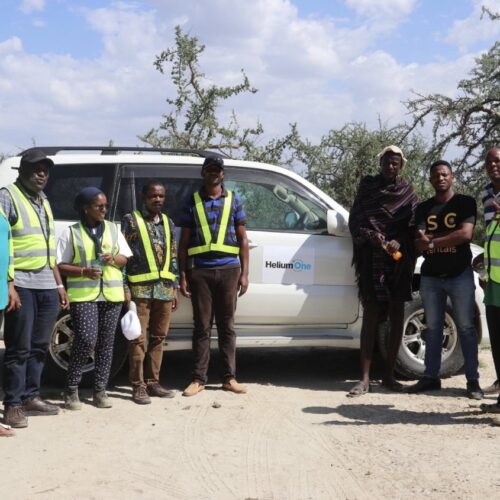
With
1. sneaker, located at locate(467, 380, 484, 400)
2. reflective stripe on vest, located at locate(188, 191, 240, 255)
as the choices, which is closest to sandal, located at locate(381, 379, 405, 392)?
sneaker, located at locate(467, 380, 484, 400)

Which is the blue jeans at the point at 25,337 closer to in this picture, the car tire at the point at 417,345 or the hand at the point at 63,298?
the hand at the point at 63,298

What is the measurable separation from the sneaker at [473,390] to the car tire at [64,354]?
9.31 ft

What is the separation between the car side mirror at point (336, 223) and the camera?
6039 mm

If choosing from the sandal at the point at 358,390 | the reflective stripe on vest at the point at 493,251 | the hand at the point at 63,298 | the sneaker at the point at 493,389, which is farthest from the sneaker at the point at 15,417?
the sneaker at the point at 493,389

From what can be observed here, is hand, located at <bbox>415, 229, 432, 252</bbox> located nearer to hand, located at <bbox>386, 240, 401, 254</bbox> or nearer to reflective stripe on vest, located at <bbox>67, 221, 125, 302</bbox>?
hand, located at <bbox>386, 240, 401, 254</bbox>

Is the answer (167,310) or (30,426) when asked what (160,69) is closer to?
(167,310)

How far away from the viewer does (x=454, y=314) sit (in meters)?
6.07

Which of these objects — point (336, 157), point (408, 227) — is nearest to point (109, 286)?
point (408, 227)

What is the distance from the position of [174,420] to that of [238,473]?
1.22m

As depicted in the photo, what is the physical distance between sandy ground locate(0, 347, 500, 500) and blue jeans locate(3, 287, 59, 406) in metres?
0.33

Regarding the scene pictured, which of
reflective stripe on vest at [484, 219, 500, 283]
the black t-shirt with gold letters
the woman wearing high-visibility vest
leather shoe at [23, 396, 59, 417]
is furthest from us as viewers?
the black t-shirt with gold letters

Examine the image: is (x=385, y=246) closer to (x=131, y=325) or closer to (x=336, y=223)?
(x=336, y=223)

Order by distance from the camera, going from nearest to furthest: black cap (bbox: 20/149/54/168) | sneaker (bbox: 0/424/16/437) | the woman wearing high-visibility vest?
1. sneaker (bbox: 0/424/16/437)
2. black cap (bbox: 20/149/54/168)
3. the woman wearing high-visibility vest

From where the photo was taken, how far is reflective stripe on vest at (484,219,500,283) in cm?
514
